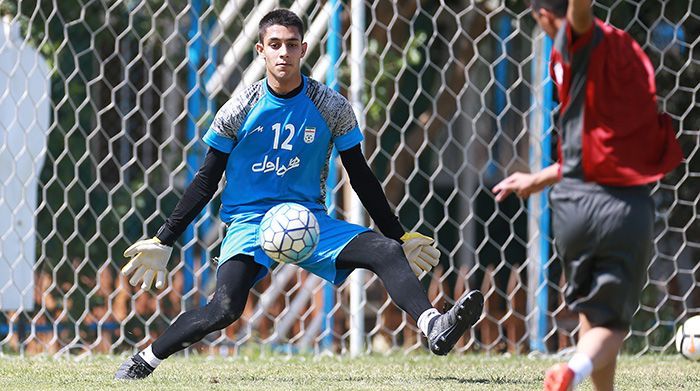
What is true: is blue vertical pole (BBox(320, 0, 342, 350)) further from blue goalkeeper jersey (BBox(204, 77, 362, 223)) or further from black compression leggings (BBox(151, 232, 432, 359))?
black compression leggings (BBox(151, 232, 432, 359))

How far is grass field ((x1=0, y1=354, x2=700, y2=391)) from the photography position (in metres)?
4.96

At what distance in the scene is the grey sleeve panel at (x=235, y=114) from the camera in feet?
17.2

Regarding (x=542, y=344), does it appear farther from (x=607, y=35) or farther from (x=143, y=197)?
(x=607, y=35)

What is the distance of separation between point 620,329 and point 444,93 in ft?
16.4

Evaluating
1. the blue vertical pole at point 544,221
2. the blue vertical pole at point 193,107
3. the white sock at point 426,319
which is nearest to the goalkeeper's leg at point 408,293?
the white sock at point 426,319

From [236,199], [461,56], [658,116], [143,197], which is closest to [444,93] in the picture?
[461,56]

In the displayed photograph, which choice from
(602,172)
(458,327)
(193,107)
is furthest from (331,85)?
(602,172)

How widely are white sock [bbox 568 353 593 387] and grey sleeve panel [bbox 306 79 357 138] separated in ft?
6.04

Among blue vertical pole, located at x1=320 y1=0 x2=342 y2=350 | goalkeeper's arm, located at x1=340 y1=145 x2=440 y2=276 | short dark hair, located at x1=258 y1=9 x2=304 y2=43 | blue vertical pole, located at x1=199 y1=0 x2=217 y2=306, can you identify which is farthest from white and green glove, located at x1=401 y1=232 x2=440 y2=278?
blue vertical pole, located at x1=199 y1=0 x2=217 y2=306

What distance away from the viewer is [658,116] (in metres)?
3.97

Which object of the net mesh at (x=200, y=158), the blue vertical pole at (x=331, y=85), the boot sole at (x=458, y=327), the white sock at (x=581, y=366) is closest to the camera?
the white sock at (x=581, y=366)

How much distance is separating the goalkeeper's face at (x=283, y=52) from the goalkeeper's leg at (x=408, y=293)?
29.6 inches

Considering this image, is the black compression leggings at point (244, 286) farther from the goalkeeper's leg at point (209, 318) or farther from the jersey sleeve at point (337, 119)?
the jersey sleeve at point (337, 119)

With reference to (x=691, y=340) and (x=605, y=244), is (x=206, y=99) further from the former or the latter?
(x=605, y=244)
